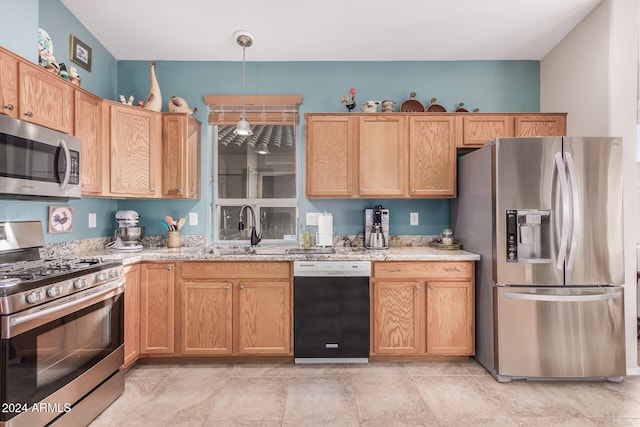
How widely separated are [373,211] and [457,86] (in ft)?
5.20

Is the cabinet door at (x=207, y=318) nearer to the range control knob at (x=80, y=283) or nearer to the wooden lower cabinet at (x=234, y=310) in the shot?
the wooden lower cabinet at (x=234, y=310)

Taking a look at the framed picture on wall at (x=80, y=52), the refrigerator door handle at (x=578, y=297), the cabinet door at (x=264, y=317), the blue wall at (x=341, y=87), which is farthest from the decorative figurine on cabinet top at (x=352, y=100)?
the framed picture on wall at (x=80, y=52)

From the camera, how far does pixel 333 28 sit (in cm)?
285

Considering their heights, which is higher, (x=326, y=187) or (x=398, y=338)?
(x=326, y=187)

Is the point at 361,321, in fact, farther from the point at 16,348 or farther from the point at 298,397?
the point at 16,348

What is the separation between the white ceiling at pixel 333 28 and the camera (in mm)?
2580

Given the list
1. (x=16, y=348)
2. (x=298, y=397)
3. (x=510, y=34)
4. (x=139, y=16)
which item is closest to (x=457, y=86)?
(x=510, y=34)

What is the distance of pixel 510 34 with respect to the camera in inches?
117

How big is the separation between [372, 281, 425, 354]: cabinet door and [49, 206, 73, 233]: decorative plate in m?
2.51

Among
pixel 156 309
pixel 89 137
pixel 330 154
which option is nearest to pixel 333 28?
pixel 330 154

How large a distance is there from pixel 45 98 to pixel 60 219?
957mm

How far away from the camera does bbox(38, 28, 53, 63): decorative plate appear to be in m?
2.30

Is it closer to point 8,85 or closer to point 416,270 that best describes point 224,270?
point 416,270

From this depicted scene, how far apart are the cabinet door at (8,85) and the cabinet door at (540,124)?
12.1 ft
